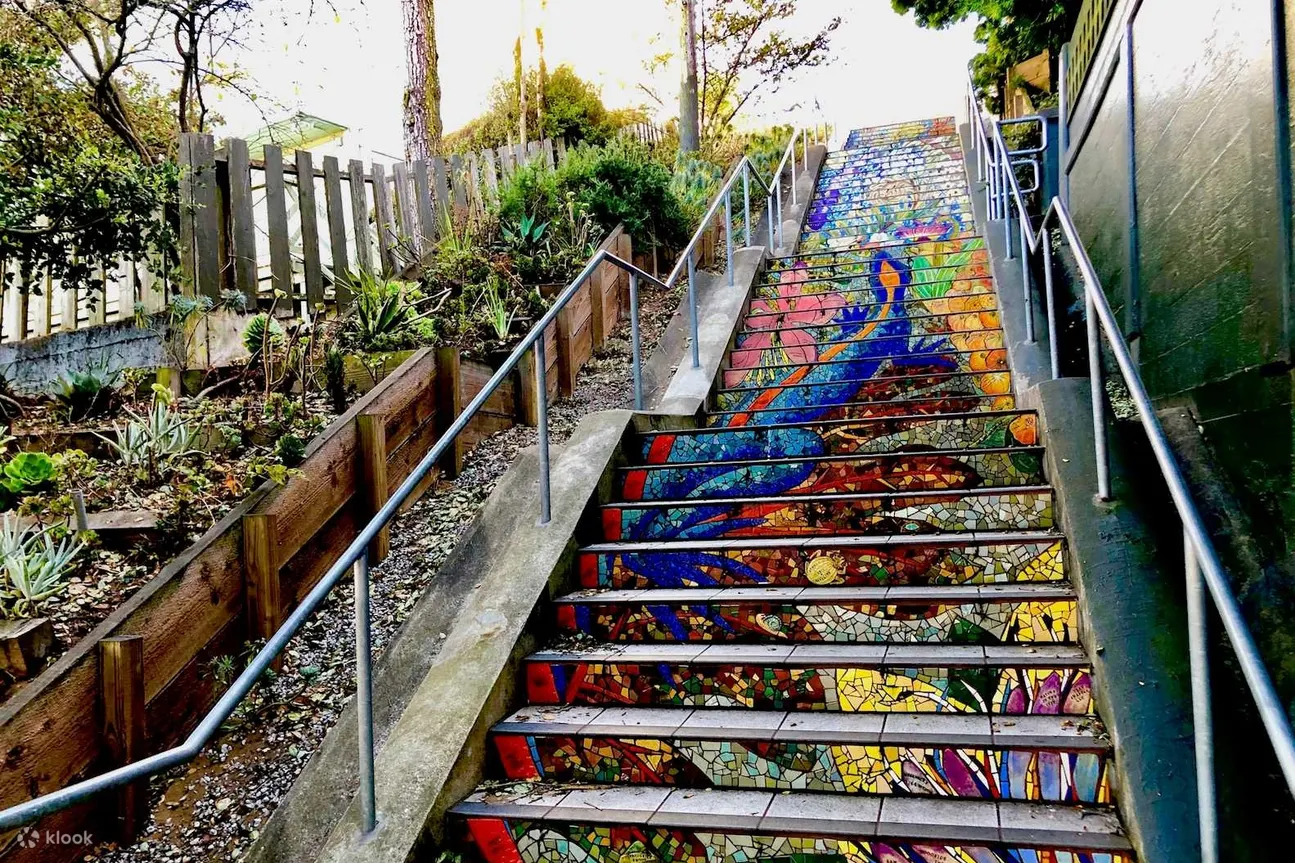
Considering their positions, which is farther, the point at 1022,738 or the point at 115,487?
the point at 115,487

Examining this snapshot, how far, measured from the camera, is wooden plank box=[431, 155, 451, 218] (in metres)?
7.05

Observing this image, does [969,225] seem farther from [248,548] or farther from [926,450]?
[248,548]

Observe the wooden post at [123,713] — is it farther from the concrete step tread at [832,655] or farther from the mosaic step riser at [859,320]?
the mosaic step riser at [859,320]

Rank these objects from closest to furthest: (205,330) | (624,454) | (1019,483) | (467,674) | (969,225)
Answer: (467,674)
(1019,483)
(624,454)
(205,330)
(969,225)

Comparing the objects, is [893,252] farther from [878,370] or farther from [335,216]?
[335,216]

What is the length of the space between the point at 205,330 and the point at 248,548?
8.44ft

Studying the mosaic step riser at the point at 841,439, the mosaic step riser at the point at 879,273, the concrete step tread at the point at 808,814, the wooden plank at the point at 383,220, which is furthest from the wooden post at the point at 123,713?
the mosaic step riser at the point at 879,273

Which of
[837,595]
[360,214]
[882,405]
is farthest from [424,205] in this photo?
[837,595]

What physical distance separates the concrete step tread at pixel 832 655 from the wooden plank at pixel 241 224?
12.2ft

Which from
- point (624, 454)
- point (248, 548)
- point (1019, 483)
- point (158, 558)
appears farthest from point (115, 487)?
point (1019, 483)

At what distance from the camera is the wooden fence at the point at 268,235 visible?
5.48 m

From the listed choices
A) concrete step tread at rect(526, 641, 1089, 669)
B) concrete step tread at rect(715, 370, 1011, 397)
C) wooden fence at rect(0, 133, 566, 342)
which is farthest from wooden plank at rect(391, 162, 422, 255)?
concrete step tread at rect(526, 641, 1089, 669)

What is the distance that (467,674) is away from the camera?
118 inches

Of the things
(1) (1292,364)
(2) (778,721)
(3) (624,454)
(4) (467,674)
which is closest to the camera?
(1) (1292,364)
